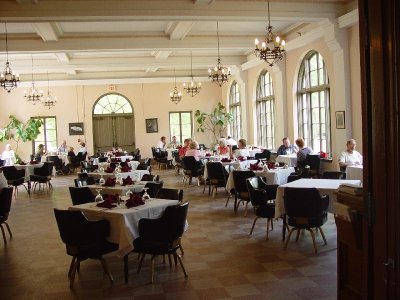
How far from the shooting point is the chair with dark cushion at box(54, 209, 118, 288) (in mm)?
4859

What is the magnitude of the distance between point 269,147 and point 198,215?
8.10 metres

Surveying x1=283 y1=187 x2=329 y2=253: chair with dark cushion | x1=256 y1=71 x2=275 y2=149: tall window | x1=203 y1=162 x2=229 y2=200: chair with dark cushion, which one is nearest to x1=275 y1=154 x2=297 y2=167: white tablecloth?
x1=203 y1=162 x2=229 y2=200: chair with dark cushion

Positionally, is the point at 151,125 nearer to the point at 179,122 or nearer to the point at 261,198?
the point at 179,122

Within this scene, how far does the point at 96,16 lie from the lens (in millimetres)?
9102

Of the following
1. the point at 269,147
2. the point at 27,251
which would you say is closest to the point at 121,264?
the point at 27,251

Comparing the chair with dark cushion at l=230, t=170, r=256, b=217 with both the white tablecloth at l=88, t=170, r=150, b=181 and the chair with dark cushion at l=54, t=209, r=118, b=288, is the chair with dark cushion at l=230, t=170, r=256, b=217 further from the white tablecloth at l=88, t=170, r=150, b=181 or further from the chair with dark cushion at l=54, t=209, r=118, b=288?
the chair with dark cushion at l=54, t=209, r=118, b=288

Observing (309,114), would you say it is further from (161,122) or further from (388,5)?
(388,5)

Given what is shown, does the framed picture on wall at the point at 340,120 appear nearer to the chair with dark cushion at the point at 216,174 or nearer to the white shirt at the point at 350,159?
the white shirt at the point at 350,159

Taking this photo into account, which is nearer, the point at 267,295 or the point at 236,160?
the point at 267,295

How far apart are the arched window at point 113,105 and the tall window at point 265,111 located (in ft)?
22.7

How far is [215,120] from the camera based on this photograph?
20.6m

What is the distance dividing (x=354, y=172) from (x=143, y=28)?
6.58 meters

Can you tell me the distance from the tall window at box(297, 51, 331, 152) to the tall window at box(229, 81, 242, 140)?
6.17 m

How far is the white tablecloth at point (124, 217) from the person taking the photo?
500 cm
